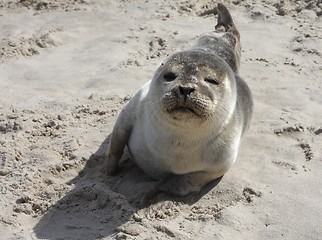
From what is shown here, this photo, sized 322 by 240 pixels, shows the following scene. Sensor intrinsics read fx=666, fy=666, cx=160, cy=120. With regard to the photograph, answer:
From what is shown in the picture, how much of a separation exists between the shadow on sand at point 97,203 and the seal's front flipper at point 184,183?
0.04 meters

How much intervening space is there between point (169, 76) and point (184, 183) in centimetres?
68

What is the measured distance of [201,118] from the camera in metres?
3.79

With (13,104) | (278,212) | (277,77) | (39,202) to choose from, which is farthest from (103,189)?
(277,77)

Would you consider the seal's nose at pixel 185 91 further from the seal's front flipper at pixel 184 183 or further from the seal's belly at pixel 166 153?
the seal's front flipper at pixel 184 183

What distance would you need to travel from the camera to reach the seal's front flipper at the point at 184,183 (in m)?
4.09

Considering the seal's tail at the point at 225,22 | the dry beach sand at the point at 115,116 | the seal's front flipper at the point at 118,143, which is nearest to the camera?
the dry beach sand at the point at 115,116

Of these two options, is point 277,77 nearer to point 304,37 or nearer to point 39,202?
point 304,37

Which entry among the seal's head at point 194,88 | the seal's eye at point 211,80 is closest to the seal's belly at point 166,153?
the seal's head at point 194,88

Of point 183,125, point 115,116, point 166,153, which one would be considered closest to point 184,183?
point 166,153

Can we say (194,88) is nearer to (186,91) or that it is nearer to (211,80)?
(186,91)

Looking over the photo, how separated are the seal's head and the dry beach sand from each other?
0.58m

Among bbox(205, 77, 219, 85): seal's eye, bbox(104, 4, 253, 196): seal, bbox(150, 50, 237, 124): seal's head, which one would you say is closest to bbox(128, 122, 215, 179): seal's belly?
bbox(104, 4, 253, 196): seal

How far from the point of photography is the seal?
149 inches

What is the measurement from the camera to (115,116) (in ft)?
16.9
